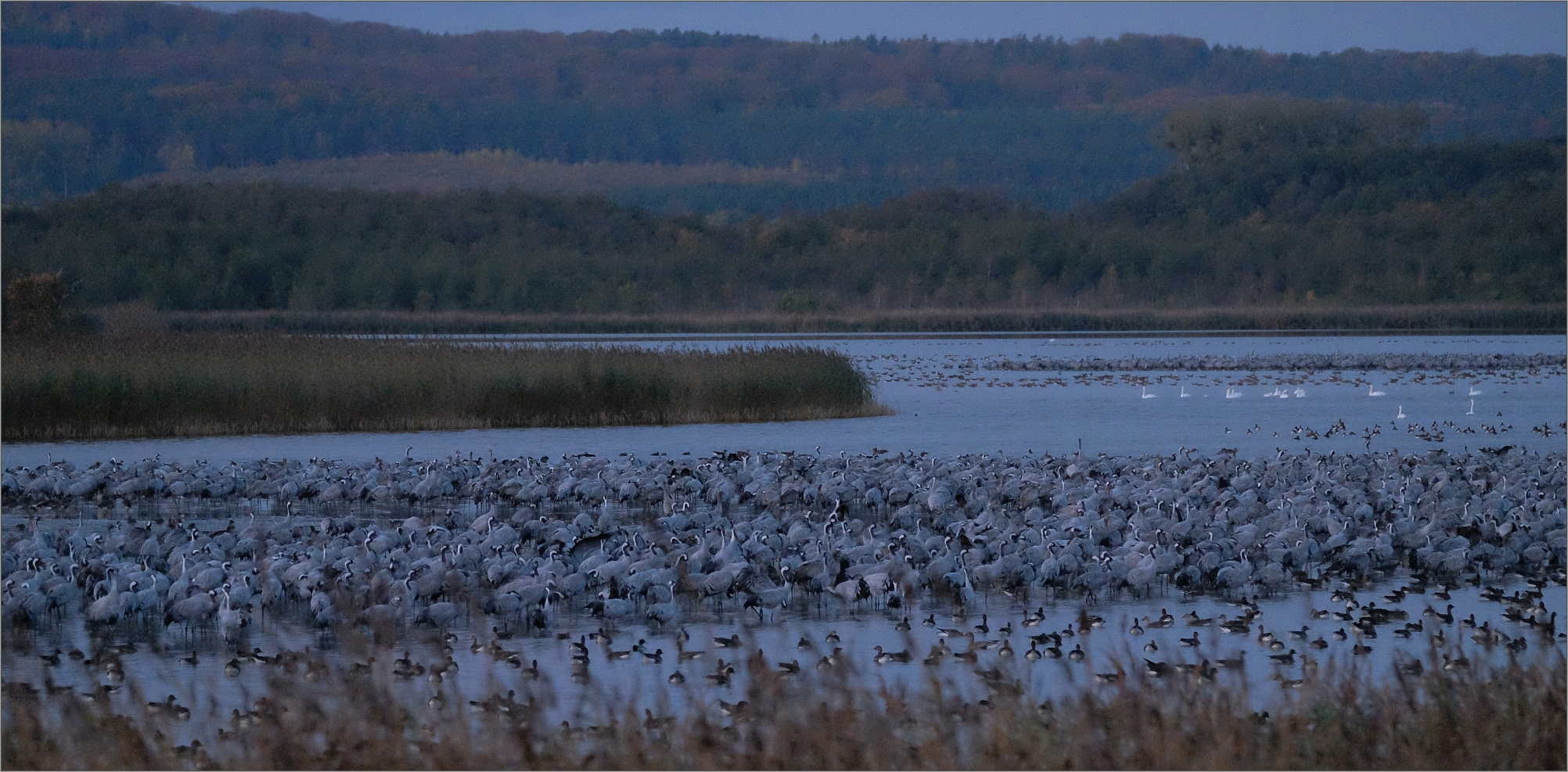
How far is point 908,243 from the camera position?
321 feet

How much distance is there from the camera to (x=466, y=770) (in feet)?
20.4

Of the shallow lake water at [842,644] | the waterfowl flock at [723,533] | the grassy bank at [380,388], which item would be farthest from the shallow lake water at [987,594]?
the grassy bank at [380,388]

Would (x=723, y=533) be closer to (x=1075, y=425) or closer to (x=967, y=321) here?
(x=1075, y=425)

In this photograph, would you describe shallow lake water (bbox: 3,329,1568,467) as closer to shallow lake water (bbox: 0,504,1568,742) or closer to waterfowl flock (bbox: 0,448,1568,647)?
waterfowl flock (bbox: 0,448,1568,647)

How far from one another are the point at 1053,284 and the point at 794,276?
14525mm

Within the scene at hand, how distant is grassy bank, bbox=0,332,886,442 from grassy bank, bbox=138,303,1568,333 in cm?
3711

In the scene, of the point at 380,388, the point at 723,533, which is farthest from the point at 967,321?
the point at 723,533

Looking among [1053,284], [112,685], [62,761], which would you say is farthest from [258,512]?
[1053,284]

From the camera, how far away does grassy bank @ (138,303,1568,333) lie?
64188 millimetres

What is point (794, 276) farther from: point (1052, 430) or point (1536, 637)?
point (1536, 637)

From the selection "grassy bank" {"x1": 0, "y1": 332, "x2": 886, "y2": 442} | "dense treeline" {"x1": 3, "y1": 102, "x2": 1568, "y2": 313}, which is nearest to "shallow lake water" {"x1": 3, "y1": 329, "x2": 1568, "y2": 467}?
"grassy bank" {"x1": 0, "y1": 332, "x2": 886, "y2": 442}

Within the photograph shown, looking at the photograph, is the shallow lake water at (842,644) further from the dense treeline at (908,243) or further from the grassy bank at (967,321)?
the dense treeline at (908,243)

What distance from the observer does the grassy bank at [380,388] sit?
68.3ft

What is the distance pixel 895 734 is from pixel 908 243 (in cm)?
9176
